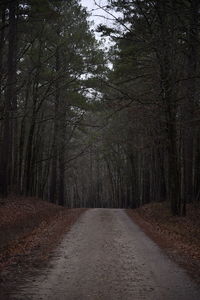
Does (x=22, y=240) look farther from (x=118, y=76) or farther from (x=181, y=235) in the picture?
(x=118, y=76)

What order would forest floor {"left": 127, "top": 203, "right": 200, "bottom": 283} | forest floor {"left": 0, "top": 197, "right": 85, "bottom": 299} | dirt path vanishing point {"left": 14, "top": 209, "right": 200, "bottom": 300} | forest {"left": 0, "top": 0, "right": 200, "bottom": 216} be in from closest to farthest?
1. dirt path vanishing point {"left": 14, "top": 209, "right": 200, "bottom": 300}
2. forest floor {"left": 0, "top": 197, "right": 85, "bottom": 299}
3. forest floor {"left": 127, "top": 203, "right": 200, "bottom": 283}
4. forest {"left": 0, "top": 0, "right": 200, "bottom": 216}

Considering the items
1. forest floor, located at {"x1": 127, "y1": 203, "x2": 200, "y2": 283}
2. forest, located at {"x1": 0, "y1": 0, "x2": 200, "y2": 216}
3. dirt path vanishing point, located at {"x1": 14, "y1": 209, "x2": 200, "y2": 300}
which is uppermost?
forest, located at {"x1": 0, "y1": 0, "x2": 200, "y2": 216}

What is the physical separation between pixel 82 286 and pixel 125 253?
11.3 ft

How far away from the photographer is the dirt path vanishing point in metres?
6.60

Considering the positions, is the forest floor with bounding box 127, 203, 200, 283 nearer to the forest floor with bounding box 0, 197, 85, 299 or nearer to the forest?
the forest

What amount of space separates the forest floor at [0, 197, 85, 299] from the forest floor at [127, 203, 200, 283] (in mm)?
2980

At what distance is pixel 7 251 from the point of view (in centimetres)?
1058

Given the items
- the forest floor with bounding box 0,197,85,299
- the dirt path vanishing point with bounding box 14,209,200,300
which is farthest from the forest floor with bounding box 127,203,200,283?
the forest floor with bounding box 0,197,85,299

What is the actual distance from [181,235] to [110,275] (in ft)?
22.2

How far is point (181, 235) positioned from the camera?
1418 cm

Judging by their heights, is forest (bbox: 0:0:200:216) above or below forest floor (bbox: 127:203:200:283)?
above

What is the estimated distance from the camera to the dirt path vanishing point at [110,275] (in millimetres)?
6598

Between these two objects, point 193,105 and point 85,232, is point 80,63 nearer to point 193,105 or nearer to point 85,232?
point 193,105

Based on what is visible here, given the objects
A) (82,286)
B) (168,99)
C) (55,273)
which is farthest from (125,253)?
(168,99)
